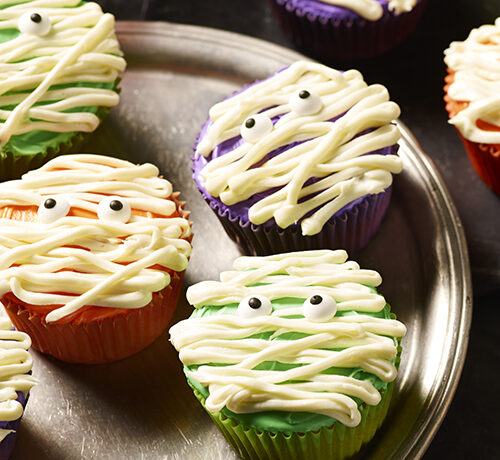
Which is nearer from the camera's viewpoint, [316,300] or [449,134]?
[316,300]

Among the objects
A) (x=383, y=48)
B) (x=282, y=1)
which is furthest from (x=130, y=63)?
(x=383, y=48)

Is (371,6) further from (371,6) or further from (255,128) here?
(255,128)

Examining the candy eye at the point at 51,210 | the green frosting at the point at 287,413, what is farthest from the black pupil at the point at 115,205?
the green frosting at the point at 287,413

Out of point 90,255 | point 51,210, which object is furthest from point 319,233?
point 51,210

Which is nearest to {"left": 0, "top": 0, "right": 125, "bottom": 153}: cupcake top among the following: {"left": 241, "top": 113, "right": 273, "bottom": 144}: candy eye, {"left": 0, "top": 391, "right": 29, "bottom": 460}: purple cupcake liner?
{"left": 241, "top": 113, "right": 273, "bottom": 144}: candy eye

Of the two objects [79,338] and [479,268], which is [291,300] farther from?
[479,268]

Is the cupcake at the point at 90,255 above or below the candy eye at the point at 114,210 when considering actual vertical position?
below

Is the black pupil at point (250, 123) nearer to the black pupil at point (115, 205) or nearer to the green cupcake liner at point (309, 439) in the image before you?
the black pupil at point (115, 205)
